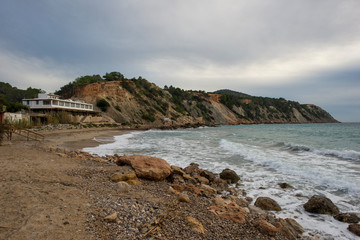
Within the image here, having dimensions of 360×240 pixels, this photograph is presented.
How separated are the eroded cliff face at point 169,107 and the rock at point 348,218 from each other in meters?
45.4

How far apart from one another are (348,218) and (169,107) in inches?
2404

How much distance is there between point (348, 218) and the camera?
495 cm

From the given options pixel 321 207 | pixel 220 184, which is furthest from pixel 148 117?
pixel 321 207

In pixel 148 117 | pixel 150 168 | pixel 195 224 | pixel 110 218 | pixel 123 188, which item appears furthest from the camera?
pixel 148 117

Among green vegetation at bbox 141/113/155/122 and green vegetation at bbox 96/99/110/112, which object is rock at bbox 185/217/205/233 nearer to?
green vegetation at bbox 96/99/110/112

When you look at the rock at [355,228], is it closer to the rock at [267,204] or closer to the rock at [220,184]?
the rock at [267,204]

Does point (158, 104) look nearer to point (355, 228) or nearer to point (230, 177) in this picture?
point (230, 177)

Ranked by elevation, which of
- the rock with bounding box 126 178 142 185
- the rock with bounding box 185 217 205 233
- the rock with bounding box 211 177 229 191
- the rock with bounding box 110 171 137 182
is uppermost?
the rock with bounding box 110 171 137 182

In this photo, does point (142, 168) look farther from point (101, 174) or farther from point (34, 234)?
point (34, 234)

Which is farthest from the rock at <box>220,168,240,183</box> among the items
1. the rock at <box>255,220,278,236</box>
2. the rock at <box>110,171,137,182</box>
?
the rock at <box>255,220,278,236</box>

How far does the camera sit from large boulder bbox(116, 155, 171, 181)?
6.61 metres

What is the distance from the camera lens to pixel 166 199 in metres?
4.89

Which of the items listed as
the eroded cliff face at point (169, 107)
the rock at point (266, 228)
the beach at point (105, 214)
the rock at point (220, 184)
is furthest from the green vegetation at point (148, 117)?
the rock at point (266, 228)

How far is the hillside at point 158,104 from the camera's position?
5138 cm
